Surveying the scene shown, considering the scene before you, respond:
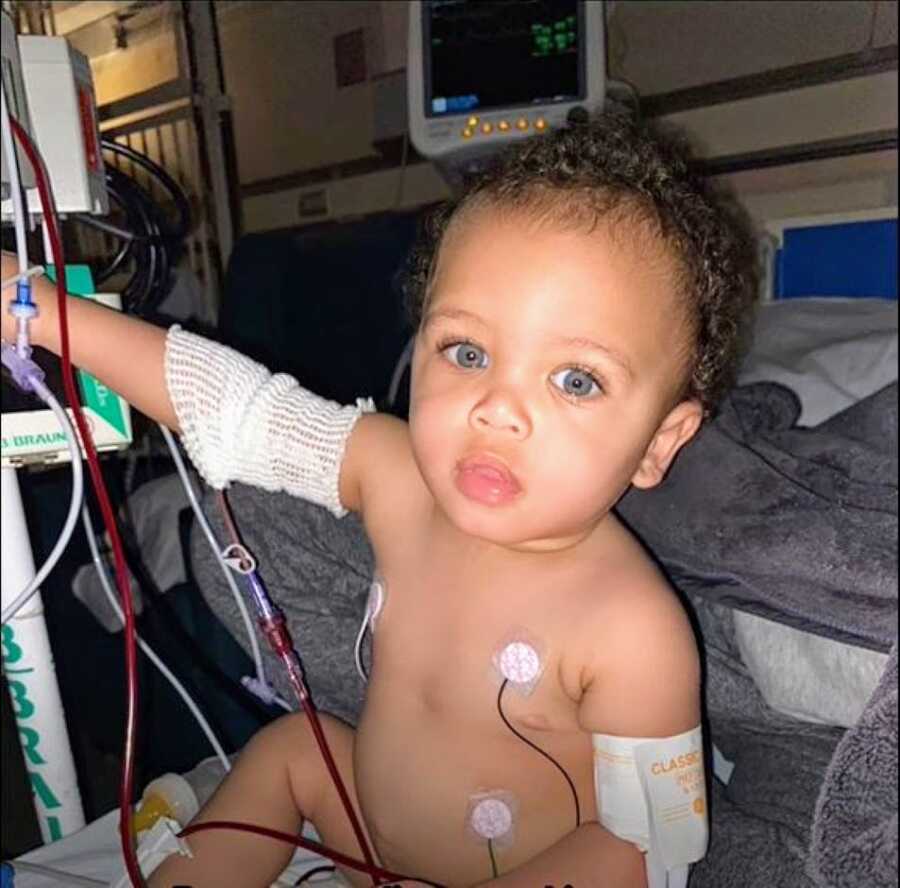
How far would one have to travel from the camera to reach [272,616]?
867mm

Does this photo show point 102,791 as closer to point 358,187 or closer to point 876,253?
point 876,253

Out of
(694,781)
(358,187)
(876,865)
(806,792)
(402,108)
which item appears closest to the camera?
(876,865)

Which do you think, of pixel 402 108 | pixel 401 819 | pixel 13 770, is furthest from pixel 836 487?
pixel 402 108

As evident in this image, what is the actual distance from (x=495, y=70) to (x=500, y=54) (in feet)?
0.09

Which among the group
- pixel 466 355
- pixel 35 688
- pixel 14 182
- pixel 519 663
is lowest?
pixel 35 688

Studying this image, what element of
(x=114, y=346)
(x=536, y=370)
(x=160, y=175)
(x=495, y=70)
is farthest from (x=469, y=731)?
(x=495, y=70)

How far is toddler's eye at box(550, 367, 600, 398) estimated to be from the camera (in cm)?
66

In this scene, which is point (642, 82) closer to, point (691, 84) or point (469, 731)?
point (691, 84)

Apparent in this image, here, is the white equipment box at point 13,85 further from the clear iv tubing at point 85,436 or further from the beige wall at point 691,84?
the beige wall at point 691,84

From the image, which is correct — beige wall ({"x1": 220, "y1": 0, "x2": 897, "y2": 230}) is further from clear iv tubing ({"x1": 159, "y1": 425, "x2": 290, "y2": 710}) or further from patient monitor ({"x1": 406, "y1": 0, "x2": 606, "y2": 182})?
clear iv tubing ({"x1": 159, "y1": 425, "x2": 290, "y2": 710})

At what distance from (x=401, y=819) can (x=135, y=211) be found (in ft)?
2.19

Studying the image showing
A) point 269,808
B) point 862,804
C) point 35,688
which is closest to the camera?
point 862,804

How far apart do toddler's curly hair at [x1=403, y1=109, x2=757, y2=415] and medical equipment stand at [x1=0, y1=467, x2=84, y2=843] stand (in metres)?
0.44

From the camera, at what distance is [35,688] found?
90 centimetres
